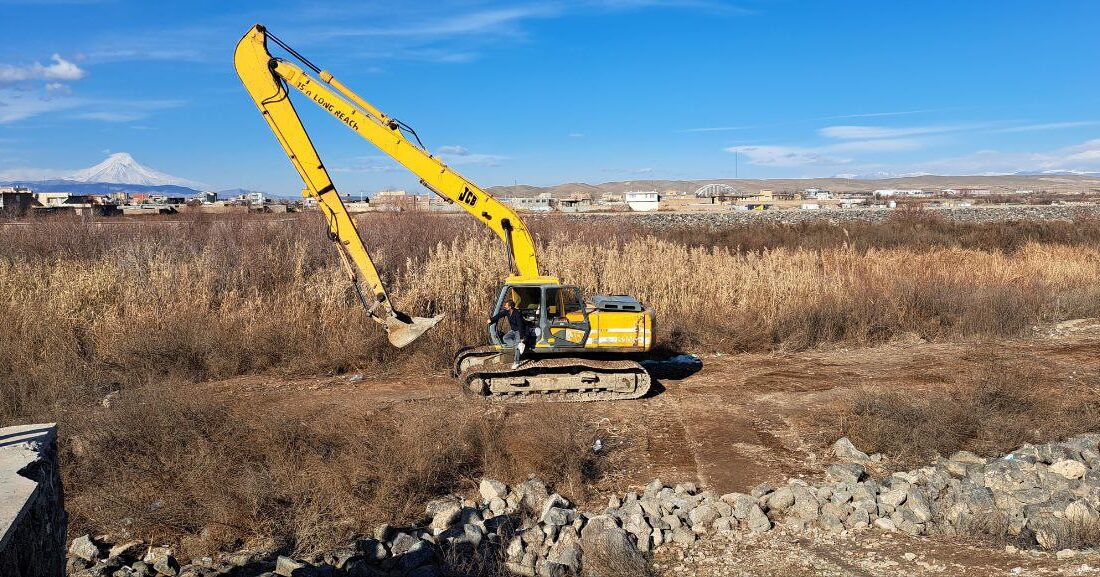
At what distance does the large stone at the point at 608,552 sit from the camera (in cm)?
666

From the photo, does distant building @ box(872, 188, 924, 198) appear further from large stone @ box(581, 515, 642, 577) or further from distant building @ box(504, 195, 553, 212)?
large stone @ box(581, 515, 642, 577)

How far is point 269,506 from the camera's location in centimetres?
750

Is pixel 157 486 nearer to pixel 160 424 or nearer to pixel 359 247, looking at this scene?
pixel 160 424

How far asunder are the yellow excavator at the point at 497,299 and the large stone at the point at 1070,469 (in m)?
5.26

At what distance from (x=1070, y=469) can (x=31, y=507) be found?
9423 millimetres

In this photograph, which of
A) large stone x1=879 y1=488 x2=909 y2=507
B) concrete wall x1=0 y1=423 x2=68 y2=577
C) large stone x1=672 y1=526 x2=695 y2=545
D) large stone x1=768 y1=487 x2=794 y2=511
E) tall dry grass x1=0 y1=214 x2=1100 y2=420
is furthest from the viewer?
tall dry grass x1=0 y1=214 x2=1100 y2=420

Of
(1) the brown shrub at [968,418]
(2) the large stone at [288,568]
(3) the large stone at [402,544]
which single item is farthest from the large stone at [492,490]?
(1) the brown shrub at [968,418]

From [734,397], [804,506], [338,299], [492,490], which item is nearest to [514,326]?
[734,397]

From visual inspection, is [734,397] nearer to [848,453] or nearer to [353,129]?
[848,453]

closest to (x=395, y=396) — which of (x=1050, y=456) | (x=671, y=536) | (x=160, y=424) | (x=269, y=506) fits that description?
(x=160, y=424)

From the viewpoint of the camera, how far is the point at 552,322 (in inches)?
459

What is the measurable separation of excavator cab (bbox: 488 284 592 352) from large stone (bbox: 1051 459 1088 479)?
6.04 meters

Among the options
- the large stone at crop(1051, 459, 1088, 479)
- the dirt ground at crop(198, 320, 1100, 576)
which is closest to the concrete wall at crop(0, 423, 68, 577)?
the dirt ground at crop(198, 320, 1100, 576)

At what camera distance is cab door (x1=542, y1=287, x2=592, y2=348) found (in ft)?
38.2
